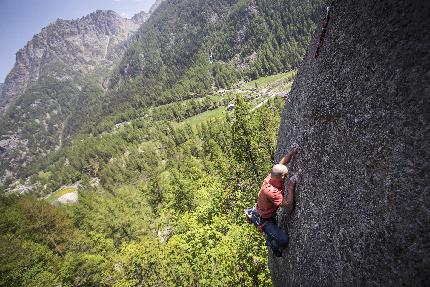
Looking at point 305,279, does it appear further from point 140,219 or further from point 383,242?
point 140,219

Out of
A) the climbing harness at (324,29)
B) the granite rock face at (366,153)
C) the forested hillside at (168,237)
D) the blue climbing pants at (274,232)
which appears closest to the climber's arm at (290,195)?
the granite rock face at (366,153)

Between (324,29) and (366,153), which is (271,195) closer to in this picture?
(366,153)

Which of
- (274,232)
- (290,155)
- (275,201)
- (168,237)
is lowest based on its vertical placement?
(168,237)

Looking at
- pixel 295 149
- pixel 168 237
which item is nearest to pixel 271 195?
pixel 295 149

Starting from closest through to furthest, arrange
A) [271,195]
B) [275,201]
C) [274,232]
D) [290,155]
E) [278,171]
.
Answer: [278,171] < [271,195] < [275,201] < [290,155] < [274,232]

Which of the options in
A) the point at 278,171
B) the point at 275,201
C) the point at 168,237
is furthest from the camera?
the point at 168,237

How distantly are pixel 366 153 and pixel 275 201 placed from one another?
164 inches

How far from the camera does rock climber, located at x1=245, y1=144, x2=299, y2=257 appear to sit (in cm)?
1174

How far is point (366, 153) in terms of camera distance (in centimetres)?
869

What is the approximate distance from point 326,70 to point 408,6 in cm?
352

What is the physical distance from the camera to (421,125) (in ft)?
23.4

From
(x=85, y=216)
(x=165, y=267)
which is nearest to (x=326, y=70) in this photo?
(x=165, y=267)

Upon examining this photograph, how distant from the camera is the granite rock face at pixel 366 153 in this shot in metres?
7.25

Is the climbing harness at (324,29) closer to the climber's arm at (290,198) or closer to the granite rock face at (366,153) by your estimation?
the granite rock face at (366,153)
